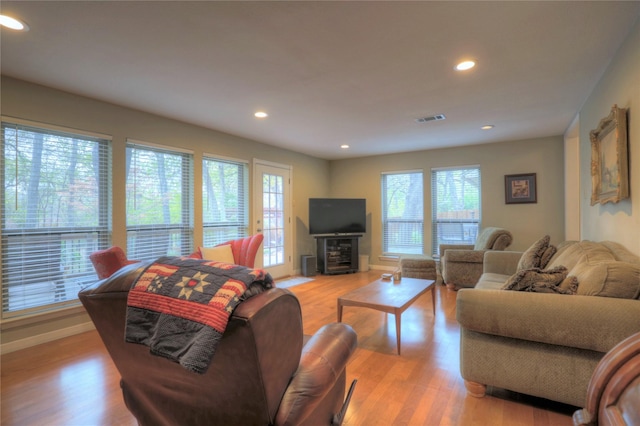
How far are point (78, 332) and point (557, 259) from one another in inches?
181

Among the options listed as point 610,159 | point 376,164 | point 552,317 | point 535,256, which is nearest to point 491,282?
point 535,256

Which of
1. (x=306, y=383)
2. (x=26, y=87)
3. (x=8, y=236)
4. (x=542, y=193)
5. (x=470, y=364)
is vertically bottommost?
(x=470, y=364)

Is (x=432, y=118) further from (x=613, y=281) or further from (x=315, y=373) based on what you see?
(x=315, y=373)

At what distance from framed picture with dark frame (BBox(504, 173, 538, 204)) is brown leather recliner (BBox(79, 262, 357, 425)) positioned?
16.7 ft

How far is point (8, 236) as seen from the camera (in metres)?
2.71

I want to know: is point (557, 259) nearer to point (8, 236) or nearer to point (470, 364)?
point (470, 364)

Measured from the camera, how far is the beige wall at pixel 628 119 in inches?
77.8

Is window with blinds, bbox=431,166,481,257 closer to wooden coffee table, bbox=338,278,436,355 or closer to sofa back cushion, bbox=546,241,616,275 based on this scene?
wooden coffee table, bbox=338,278,436,355

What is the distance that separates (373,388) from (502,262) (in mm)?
2595

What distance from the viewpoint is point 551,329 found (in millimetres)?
1670

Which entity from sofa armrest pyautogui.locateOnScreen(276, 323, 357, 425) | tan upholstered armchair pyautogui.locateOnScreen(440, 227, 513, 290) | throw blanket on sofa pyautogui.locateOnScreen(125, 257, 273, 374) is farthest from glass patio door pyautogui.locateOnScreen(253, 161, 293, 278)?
throw blanket on sofa pyautogui.locateOnScreen(125, 257, 273, 374)

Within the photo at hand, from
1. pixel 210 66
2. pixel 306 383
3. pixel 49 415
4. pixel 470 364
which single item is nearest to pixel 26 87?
pixel 210 66

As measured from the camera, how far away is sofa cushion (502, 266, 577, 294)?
1820 millimetres

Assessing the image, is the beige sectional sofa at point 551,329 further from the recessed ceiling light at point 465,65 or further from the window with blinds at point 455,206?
the window with blinds at point 455,206
